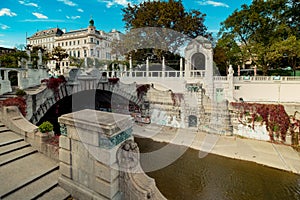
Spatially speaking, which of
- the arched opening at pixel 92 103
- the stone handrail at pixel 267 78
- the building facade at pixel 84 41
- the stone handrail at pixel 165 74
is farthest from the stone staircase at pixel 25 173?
the building facade at pixel 84 41

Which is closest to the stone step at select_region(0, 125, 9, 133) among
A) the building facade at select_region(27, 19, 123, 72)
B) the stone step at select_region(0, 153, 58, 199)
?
the stone step at select_region(0, 153, 58, 199)

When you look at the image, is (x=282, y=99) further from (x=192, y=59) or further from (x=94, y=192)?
(x=94, y=192)

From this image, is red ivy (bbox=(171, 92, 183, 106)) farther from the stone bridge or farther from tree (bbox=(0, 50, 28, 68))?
tree (bbox=(0, 50, 28, 68))

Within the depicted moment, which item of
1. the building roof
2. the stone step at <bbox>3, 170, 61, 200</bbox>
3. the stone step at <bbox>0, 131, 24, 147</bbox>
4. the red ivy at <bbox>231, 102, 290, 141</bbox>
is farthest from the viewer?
the building roof

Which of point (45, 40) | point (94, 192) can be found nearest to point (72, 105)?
point (94, 192)

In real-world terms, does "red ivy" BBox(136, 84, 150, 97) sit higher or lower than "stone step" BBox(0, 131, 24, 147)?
higher

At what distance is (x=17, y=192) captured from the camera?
4.48m

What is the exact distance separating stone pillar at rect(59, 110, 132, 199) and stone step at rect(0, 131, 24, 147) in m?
3.17

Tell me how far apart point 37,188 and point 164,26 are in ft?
74.5

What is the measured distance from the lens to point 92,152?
13.3 feet

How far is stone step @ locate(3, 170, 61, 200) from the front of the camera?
4.40 m

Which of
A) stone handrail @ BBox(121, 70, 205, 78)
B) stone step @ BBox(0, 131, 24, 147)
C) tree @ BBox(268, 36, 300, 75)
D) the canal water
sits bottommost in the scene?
the canal water

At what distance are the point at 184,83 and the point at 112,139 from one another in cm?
1702

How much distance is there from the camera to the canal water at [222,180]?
8.51 m
